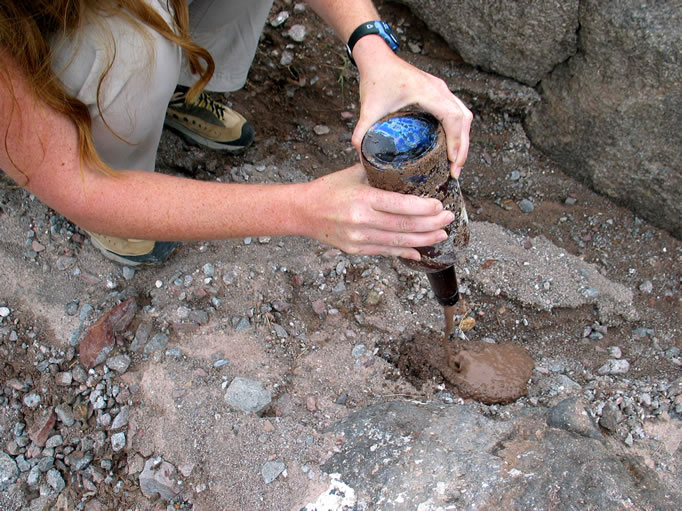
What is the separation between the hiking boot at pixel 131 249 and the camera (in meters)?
2.29

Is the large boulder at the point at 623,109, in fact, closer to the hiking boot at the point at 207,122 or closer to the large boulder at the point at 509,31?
the large boulder at the point at 509,31

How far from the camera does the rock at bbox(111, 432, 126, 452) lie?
1.96 m

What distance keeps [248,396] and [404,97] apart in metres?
1.15

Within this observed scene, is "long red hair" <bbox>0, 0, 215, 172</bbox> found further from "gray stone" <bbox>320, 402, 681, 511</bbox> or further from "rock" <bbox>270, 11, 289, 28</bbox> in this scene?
"rock" <bbox>270, 11, 289, 28</bbox>

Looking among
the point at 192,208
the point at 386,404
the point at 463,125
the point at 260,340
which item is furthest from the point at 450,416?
the point at 192,208

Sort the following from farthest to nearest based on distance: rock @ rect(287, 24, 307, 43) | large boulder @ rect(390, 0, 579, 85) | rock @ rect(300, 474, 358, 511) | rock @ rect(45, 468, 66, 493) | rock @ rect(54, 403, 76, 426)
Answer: rock @ rect(287, 24, 307, 43)
large boulder @ rect(390, 0, 579, 85)
rock @ rect(54, 403, 76, 426)
rock @ rect(45, 468, 66, 493)
rock @ rect(300, 474, 358, 511)

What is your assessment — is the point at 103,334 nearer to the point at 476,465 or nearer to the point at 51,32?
the point at 51,32

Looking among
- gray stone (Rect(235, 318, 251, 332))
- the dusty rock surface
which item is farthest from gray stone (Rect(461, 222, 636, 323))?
gray stone (Rect(235, 318, 251, 332))

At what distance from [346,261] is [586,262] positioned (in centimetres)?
114

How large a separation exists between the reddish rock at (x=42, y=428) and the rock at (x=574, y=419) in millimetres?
1760

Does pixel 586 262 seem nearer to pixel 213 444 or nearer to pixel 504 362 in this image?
pixel 504 362

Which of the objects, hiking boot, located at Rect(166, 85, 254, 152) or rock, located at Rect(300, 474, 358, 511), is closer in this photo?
rock, located at Rect(300, 474, 358, 511)

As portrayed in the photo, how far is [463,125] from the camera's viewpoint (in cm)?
151

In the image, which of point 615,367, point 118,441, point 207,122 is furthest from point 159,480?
point 615,367
